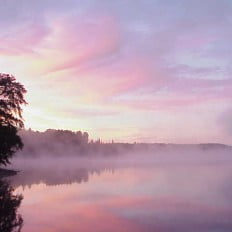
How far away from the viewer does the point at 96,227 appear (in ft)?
59.7

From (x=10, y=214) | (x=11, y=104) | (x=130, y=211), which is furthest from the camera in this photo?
(x=11, y=104)

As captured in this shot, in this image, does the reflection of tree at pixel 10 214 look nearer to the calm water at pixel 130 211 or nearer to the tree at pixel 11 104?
the calm water at pixel 130 211

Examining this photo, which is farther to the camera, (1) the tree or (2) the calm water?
(1) the tree

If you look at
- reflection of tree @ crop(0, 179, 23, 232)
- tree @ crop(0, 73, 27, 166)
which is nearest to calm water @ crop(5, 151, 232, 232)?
reflection of tree @ crop(0, 179, 23, 232)

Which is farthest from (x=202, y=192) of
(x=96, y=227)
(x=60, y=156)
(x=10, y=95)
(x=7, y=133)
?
(x=60, y=156)

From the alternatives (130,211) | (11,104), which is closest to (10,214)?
(130,211)

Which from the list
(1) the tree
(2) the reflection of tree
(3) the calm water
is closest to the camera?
(2) the reflection of tree

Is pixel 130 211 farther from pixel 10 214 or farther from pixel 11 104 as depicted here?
pixel 11 104

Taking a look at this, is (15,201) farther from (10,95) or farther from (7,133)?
(10,95)

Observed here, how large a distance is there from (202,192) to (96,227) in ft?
53.8

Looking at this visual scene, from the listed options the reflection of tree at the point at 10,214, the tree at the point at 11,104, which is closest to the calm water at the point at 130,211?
the reflection of tree at the point at 10,214

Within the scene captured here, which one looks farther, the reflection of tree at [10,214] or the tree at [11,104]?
the tree at [11,104]

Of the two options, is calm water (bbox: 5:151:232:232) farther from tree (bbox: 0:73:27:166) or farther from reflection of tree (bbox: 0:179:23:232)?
tree (bbox: 0:73:27:166)

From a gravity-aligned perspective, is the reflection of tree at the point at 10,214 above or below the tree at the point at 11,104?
below
